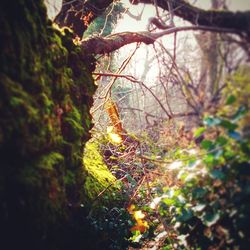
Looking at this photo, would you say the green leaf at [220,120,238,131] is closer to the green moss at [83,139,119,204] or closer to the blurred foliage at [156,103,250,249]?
the blurred foliage at [156,103,250,249]

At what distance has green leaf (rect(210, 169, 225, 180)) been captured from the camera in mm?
2566

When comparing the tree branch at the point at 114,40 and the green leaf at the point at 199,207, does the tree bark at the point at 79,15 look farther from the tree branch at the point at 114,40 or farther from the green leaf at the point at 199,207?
the green leaf at the point at 199,207

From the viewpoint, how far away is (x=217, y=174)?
258cm

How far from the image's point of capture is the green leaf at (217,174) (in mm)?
2566

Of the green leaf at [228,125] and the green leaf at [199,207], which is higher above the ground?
the green leaf at [228,125]

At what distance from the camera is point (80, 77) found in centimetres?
432

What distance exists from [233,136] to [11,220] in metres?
2.08

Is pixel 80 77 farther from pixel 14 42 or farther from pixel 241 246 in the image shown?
pixel 241 246

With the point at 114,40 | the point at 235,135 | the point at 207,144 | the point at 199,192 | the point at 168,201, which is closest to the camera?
the point at 235,135

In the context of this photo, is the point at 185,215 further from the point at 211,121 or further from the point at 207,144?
the point at 211,121

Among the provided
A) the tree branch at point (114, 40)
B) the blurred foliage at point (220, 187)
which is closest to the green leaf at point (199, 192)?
the blurred foliage at point (220, 187)

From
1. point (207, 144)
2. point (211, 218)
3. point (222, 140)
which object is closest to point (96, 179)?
point (211, 218)

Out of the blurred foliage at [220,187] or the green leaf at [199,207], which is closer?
Answer: the blurred foliage at [220,187]

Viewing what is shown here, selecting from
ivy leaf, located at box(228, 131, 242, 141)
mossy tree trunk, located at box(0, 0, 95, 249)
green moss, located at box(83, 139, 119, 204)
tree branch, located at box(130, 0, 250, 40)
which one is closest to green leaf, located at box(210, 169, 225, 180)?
ivy leaf, located at box(228, 131, 242, 141)
